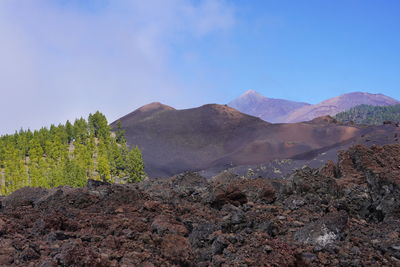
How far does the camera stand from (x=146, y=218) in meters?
9.07

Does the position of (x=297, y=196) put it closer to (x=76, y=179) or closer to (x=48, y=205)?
(x=48, y=205)

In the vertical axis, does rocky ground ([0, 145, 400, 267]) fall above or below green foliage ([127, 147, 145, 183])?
below

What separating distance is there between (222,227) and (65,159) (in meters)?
49.0

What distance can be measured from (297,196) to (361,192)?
5.76 ft

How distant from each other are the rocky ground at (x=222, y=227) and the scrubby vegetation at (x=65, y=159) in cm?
3375

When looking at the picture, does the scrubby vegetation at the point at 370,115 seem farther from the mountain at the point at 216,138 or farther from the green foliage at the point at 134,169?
the green foliage at the point at 134,169

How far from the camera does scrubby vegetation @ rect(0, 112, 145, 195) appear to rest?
156 feet

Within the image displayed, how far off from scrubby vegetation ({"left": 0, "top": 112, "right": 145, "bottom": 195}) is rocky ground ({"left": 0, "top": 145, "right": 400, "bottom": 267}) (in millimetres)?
33748

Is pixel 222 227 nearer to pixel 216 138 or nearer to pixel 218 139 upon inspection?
pixel 218 139

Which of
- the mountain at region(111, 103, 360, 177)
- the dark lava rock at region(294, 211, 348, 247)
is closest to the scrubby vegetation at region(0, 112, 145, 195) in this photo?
the mountain at region(111, 103, 360, 177)

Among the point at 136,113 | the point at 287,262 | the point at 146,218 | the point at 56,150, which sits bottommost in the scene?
the point at 287,262

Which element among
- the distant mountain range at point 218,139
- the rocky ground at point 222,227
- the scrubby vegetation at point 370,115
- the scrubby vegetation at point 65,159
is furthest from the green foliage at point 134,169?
the scrubby vegetation at point 370,115

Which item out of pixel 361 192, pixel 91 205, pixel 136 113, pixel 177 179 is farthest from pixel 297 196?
pixel 136 113

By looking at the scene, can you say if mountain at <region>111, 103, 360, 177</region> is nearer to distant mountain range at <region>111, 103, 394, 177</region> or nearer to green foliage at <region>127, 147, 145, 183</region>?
distant mountain range at <region>111, 103, 394, 177</region>
